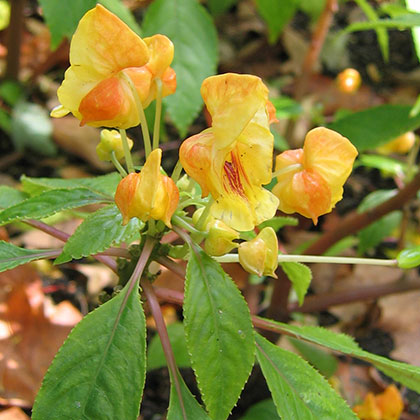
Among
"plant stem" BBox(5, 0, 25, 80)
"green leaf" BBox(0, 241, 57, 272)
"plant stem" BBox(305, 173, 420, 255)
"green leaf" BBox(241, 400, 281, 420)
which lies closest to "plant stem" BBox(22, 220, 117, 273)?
"green leaf" BBox(0, 241, 57, 272)

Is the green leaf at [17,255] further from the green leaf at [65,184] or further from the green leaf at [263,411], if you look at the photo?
the green leaf at [263,411]

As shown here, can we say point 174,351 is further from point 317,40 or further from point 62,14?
point 317,40

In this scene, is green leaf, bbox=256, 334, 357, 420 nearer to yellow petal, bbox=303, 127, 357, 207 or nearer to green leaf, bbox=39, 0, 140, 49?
yellow petal, bbox=303, 127, 357, 207

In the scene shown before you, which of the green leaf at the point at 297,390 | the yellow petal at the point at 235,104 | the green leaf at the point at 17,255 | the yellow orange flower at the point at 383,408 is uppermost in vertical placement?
the yellow petal at the point at 235,104

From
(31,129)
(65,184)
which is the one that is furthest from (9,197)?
(31,129)

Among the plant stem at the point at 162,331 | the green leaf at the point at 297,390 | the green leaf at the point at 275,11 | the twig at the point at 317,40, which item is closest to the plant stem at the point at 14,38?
the green leaf at the point at 275,11

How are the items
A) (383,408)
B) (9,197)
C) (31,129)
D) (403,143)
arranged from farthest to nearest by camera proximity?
(31,129)
(403,143)
(383,408)
(9,197)
